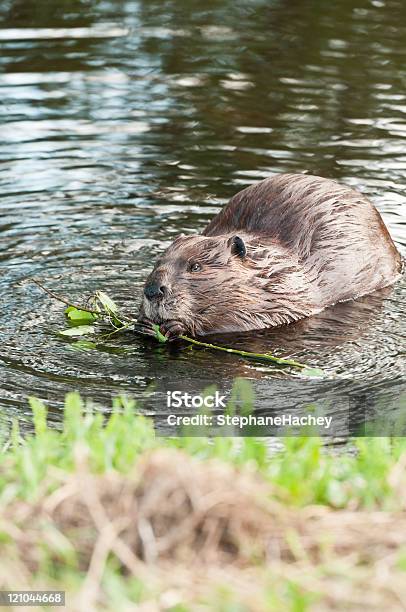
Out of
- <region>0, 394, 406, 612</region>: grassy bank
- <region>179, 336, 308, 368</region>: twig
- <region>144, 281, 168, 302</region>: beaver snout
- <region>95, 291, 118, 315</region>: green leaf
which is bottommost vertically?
<region>179, 336, 308, 368</region>: twig

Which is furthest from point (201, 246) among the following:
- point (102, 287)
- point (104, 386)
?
point (104, 386)

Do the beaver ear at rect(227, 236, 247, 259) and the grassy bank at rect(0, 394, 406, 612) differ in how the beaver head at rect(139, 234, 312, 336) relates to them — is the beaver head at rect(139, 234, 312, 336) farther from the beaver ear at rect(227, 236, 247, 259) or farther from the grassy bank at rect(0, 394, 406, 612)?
the grassy bank at rect(0, 394, 406, 612)

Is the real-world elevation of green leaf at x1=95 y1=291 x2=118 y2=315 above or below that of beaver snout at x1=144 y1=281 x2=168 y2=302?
below

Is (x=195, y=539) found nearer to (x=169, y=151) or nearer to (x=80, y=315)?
(x=80, y=315)

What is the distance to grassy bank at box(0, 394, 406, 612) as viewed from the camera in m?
3.07

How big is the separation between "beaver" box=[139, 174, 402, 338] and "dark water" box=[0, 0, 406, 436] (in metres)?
0.14

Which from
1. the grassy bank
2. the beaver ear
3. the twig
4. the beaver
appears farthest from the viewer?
the beaver ear

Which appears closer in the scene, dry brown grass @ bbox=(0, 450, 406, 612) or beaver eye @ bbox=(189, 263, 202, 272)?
dry brown grass @ bbox=(0, 450, 406, 612)

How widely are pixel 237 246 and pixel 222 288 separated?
0.24 meters

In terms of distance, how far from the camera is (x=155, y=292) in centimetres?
607

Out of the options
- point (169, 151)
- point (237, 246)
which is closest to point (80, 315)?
point (237, 246)

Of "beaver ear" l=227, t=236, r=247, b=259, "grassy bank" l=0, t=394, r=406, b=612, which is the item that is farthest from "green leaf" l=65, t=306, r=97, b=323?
"grassy bank" l=0, t=394, r=406, b=612

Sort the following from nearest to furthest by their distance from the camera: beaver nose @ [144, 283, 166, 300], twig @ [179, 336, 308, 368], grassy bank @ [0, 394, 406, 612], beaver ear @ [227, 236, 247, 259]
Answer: grassy bank @ [0, 394, 406, 612] → twig @ [179, 336, 308, 368] → beaver nose @ [144, 283, 166, 300] → beaver ear @ [227, 236, 247, 259]

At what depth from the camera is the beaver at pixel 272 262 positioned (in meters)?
6.23
